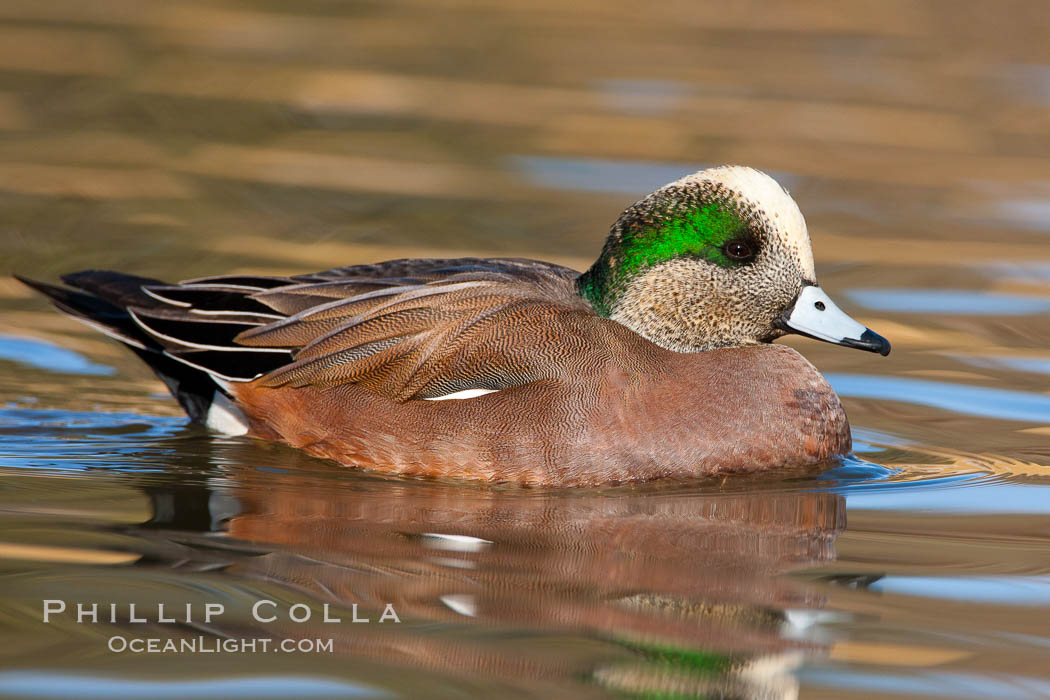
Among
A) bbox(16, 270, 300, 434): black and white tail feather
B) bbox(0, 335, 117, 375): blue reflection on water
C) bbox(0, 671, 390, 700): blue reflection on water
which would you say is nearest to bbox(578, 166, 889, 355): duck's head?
bbox(16, 270, 300, 434): black and white tail feather

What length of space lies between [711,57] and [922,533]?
8.76 metres

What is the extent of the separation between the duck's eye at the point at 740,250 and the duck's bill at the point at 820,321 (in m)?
0.24

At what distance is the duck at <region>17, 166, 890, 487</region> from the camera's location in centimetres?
549

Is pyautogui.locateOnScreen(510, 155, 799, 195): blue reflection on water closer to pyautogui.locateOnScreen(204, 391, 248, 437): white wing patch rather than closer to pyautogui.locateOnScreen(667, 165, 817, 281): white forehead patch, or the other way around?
pyautogui.locateOnScreen(667, 165, 817, 281): white forehead patch

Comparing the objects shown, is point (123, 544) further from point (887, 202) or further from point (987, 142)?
point (987, 142)

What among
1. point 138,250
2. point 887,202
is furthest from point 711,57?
point 138,250

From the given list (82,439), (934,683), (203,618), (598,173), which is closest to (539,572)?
(203,618)

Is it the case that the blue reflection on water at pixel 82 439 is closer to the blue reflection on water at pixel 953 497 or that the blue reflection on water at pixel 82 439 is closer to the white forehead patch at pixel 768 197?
the white forehead patch at pixel 768 197

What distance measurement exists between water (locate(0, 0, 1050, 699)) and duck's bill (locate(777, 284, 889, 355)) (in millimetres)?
480

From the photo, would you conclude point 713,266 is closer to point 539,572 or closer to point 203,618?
point 539,572

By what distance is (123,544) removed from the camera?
4625 mm

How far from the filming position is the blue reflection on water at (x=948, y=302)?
780cm

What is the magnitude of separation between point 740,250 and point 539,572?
1.81m

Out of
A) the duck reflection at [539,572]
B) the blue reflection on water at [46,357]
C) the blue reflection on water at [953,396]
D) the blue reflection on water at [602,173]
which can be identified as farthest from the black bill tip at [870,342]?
the blue reflection on water at [602,173]
